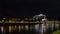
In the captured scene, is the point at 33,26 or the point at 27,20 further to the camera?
the point at 33,26

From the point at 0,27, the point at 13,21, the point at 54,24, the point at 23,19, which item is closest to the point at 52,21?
the point at 54,24

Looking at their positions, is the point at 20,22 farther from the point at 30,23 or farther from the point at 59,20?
the point at 59,20

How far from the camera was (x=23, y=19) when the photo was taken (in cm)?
2148

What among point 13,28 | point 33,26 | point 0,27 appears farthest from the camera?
point 33,26

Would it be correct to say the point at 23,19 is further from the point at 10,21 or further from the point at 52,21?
the point at 52,21

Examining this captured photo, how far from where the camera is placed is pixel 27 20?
21688 millimetres

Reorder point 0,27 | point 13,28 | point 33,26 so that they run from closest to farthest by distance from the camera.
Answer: point 0,27 → point 13,28 → point 33,26

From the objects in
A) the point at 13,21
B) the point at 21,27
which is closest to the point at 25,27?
the point at 21,27

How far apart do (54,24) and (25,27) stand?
4.76 m

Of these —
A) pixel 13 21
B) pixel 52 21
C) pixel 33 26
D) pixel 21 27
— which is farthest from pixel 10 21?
pixel 52 21

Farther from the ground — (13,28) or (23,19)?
(23,19)

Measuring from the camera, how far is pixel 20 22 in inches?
867

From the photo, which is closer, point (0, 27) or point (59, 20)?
point (0, 27)

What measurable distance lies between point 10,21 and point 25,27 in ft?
10.1
